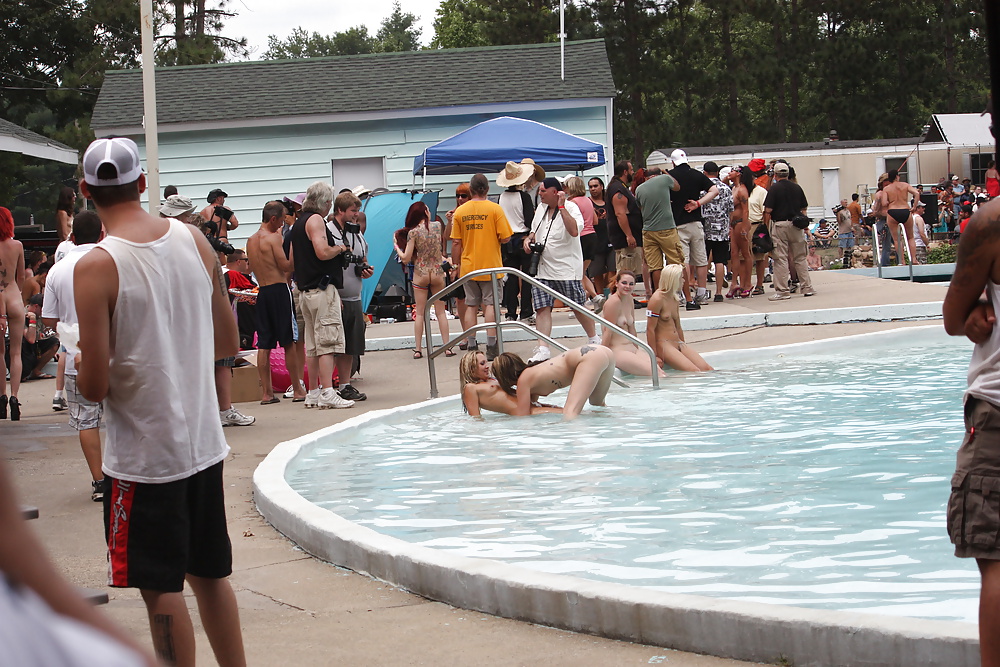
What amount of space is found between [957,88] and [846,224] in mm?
23309

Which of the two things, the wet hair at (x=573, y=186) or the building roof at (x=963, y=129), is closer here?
the wet hair at (x=573, y=186)

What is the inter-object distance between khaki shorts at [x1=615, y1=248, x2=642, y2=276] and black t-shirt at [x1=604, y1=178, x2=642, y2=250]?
294 millimetres

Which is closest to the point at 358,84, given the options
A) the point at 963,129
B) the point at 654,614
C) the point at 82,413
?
the point at 82,413

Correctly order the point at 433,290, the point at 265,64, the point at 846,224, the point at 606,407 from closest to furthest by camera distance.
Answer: the point at 606,407 < the point at 433,290 < the point at 265,64 < the point at 846,224

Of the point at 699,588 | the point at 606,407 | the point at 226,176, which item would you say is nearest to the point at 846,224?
the point at 226,176

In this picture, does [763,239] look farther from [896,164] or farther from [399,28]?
[399,28]

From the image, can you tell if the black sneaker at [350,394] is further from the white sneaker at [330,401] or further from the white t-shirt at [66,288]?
the white t-shirt at [66,288]

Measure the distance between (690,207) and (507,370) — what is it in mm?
6300

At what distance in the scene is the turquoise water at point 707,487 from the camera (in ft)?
16.2

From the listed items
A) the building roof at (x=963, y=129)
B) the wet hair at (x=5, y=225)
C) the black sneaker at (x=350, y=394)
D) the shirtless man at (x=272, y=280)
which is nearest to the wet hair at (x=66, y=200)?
the wet hair at (x=5, y=225)

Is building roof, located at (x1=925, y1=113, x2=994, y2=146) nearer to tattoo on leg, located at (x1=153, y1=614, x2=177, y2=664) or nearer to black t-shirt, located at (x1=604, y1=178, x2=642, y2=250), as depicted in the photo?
black t-shirt, located at (x1=604, y1=178, x2=642, y2=250)

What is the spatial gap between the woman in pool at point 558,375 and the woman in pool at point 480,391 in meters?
0.07

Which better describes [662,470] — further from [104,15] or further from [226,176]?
[104,15]

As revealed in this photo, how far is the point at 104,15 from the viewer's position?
37094 millimetres
